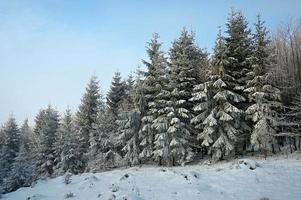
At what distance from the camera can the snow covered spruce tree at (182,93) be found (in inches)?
1326

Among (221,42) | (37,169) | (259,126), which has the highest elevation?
(221,42)

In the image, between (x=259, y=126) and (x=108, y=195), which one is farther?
(x=259, y=126)

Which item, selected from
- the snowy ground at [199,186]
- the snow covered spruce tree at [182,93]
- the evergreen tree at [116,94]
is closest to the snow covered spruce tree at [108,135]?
the evergreen tree at [116,94]

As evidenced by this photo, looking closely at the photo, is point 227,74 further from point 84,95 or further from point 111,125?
point 84,95

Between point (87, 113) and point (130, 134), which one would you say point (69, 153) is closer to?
point (87, 113)

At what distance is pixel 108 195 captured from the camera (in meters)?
17.9

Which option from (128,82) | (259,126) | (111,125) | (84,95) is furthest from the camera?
(84,95)

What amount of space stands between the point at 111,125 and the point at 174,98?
11536mm

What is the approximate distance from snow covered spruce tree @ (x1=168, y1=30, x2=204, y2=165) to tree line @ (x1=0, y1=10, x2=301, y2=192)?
10cm

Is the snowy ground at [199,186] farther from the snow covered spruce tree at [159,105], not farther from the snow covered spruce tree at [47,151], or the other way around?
the snow covered spruce tree at [47,151]

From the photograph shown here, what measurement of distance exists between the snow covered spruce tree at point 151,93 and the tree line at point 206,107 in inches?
4.0

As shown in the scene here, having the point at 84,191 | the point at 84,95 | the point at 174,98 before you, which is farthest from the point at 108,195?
the point at 84,95

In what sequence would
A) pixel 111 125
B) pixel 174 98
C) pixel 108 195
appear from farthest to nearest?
pixel 111 125 < pixel 174 98 < pixel 108 195

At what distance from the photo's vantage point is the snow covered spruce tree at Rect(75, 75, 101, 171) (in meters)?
49.8
